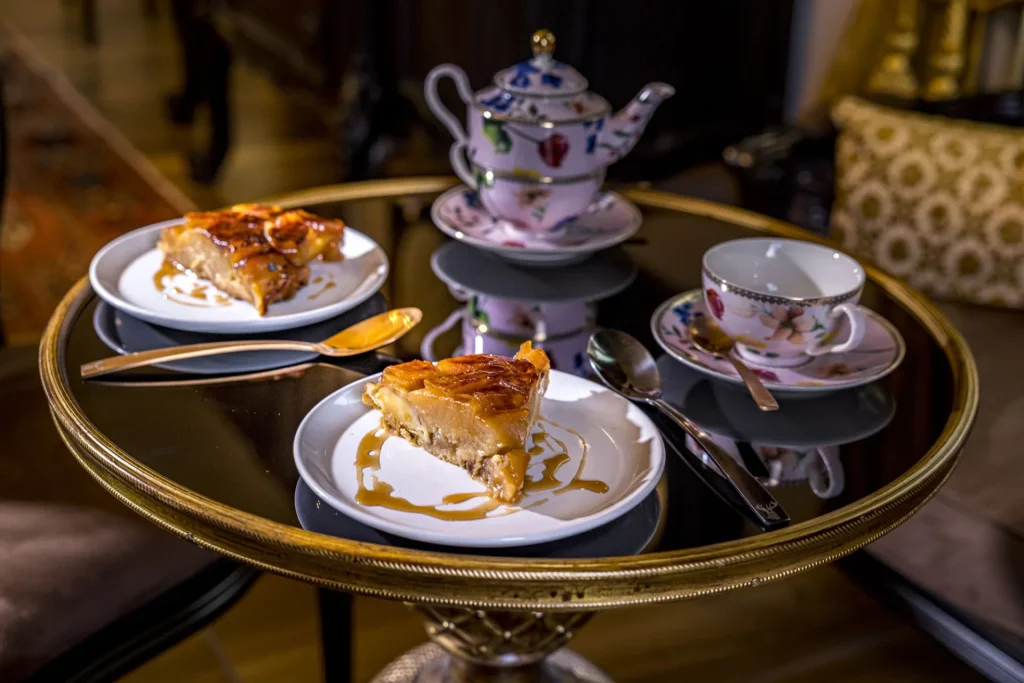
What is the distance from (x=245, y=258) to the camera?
888mm

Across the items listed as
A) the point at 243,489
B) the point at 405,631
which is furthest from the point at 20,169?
the point at 243,489

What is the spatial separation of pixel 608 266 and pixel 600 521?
0.49 meters

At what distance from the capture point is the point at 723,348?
0.87 meters

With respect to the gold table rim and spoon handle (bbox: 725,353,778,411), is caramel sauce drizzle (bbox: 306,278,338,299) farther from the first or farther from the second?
spoon handle (bbox: 725,353,778,411)

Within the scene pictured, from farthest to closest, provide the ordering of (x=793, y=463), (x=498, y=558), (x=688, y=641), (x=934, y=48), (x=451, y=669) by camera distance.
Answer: (x=934, y=48) → (x=688, y=641) → (x=451, y=669) → (x=793, y=463) → (x=498, y=558)

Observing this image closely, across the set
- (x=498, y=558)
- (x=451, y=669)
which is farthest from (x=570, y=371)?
(x=451, y=669)

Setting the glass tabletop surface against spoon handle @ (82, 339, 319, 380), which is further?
spoon handle @ (82, 339, 319, 380)

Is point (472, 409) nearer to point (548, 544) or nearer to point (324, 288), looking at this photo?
point (548, 544)

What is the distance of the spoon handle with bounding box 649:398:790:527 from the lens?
2.19ft

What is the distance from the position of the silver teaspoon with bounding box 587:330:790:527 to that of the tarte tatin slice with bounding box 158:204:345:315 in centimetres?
27

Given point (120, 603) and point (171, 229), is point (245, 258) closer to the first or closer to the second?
point (171, 229)

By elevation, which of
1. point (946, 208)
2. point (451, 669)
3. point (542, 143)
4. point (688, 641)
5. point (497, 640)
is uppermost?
point (542, 143)

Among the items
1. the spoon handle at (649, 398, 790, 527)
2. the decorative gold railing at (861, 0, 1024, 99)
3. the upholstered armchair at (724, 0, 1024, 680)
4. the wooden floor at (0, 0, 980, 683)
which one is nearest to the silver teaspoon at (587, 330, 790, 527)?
the spoon handle at (649, 398, 790, 527)

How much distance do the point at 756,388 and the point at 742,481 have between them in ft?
0.38
